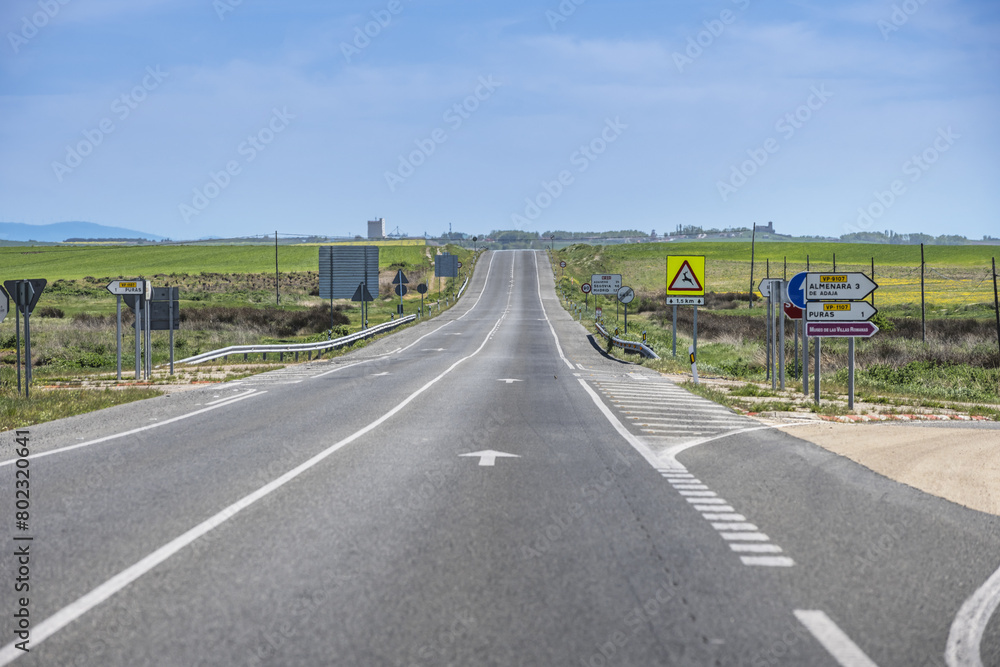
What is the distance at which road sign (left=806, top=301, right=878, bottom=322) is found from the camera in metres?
17.4

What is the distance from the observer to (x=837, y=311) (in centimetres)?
1759

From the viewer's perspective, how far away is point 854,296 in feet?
57.7

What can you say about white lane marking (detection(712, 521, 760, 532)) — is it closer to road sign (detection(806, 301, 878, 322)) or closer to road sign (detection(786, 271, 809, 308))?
road sign (detection(806, 301, 878, 322))

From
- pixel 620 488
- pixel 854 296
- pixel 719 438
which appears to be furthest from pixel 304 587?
pixel 854 296

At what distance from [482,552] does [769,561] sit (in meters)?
2.01

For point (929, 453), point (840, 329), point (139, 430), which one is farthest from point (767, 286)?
point (139, 430)

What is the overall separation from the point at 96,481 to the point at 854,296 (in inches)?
547

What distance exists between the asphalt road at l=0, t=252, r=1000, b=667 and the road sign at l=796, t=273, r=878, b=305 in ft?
16.5

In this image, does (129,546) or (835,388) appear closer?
(129,546)

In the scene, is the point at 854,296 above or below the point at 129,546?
above

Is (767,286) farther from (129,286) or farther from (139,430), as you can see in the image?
(129,286)

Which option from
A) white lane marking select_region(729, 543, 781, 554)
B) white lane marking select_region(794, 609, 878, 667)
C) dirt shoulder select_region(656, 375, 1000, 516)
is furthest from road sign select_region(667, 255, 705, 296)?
white lane marking select_region(794, 609, 878, 667)

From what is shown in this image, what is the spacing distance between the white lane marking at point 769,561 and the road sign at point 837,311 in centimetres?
1201

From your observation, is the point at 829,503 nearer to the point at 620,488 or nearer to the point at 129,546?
the point at 620,488
